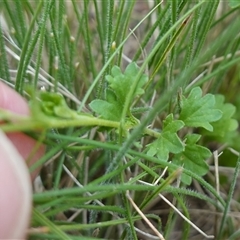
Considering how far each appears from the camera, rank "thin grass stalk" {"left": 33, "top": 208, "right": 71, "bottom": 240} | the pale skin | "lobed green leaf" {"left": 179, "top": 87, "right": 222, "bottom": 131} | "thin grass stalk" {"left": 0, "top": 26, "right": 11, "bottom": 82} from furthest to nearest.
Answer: "thin grass stalk" {"left": 0, "top": 26, "right": 11, "bottom": 82} → "lobed green leaf" {"left": 179, "top": 87, "right": 222, "bottom": 131} → "thin grass stalk" {"left": 33, "top": 208, "right": 71, "bottom": 240} → the pale skin

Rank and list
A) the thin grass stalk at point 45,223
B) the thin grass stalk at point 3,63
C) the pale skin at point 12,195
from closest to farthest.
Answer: the pale skin at point 12,195 < the thin grass stalk at point 45,223 < the thin grass stalk at point 3,63

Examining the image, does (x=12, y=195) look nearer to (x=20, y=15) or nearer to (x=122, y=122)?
(x=122, y=122)

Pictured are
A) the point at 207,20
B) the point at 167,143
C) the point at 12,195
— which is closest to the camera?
the point at 12,195

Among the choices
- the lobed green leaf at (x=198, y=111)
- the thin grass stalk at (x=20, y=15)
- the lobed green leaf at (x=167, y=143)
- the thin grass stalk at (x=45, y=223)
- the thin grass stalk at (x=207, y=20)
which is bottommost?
the thin grass stalk at (x=45, y=223)

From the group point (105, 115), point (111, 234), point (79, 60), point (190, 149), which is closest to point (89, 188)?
point (105, 115)

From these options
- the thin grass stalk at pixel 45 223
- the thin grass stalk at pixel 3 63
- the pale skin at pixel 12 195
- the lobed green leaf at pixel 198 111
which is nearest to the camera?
the pale skin at pixel 12 195

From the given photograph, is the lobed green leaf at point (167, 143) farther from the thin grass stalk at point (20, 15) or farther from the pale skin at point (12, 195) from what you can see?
the thin grass stalk at point (20, 15)

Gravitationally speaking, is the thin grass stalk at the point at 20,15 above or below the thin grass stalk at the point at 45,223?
above

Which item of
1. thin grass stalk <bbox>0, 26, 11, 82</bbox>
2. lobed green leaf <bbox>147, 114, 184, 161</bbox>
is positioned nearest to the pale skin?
lobed green leaf <bbox>147, 114, 184, 161</bbox>

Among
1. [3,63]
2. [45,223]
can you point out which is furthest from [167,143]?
[3,63]

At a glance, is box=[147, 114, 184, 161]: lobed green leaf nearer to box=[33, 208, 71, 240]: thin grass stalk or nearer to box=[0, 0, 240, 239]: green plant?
box=[0, 0, 240, 239]: green plant

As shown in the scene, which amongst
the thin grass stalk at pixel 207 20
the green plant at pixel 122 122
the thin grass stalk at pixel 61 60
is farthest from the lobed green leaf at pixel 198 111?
the thin grass stalk at pixel 61 60

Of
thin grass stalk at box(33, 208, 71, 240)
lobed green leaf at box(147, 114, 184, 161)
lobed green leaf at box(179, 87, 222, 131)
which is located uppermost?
lobed green leaf at box(179, 87, 222, 131)

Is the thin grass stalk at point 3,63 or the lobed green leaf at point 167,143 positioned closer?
the lobed green leaf at point 167,143
